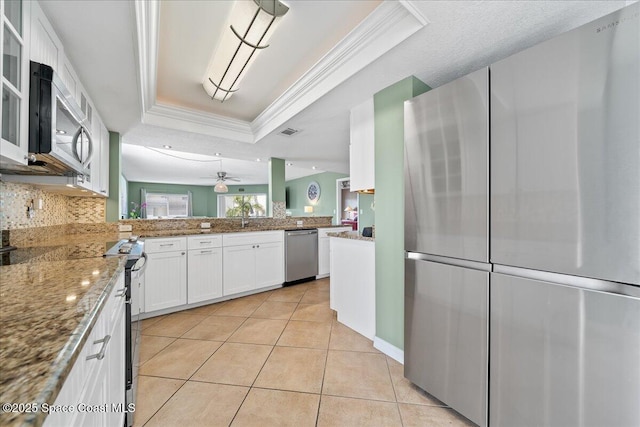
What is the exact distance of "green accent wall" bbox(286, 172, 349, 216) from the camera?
751cm

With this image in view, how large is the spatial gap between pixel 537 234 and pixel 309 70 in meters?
1.87

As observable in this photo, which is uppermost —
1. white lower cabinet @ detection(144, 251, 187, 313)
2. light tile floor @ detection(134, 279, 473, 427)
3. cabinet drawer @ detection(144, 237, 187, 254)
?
cabinet drawer @ detection(144, 237, 187, 254)

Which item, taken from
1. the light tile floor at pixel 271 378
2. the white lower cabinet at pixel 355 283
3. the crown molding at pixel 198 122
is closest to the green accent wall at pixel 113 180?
the crown molding at pixel 198 122

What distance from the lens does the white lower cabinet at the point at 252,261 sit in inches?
122

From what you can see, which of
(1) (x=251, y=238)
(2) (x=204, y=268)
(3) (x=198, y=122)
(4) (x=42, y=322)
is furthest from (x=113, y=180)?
(4) (x=42, y=322)

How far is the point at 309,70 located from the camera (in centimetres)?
200

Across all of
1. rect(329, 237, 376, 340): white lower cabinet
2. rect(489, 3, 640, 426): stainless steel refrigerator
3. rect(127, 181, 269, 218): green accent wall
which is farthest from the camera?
rect(127, 181, 269, 218): green accent wall

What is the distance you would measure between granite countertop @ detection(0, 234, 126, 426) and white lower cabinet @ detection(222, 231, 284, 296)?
6.72 ft

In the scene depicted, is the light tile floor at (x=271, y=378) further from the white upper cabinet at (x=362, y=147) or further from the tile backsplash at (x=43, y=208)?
the white upper cabinet at (x=362, y=147)

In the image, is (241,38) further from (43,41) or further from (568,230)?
(568,230)

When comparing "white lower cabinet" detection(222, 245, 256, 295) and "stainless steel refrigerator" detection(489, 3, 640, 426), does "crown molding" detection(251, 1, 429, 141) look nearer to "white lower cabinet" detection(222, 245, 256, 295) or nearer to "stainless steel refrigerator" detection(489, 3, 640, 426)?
"stainless steel refrigerator" detection(489, 3, 640, 426)

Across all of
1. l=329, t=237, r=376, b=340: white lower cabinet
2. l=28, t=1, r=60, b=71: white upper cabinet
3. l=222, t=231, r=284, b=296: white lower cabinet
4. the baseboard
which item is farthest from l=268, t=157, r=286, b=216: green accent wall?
l=28, t=1, r=60, b=71: white upper cabinet

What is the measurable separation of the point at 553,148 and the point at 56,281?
194cm

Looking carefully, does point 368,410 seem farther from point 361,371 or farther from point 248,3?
point 248,3
